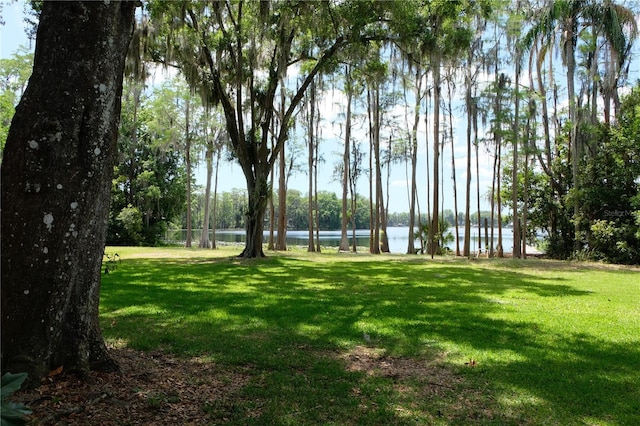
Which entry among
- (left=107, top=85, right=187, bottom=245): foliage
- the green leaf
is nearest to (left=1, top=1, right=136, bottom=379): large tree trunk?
the green leaf

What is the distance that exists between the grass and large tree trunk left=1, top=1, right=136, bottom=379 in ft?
4.18

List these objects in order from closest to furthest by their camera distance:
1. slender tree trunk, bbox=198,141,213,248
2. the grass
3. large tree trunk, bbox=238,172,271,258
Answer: the grass → large tree trunk, bbox=238,172,271,258 → slender tree trunk, bbox=198,141,213,248

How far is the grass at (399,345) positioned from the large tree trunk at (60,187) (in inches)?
50.1

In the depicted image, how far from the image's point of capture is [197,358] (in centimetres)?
416

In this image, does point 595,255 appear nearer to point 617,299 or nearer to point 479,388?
point 617,299

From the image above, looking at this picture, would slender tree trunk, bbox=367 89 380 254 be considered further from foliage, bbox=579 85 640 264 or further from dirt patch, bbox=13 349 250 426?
dirt patch, bbox=13 349 250 426

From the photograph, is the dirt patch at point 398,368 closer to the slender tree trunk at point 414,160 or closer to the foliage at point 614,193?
the foliage at point 614,193

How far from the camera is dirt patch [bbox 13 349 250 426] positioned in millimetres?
2693

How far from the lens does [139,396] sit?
3.12m

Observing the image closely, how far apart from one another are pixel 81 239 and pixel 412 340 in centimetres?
376

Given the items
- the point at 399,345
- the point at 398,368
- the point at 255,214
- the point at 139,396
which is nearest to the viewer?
the point at 139,396

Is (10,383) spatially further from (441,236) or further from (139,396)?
(441,236)

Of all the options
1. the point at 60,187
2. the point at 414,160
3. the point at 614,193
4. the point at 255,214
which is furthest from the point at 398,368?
the point at 414,160

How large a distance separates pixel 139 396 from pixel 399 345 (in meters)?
2.89
